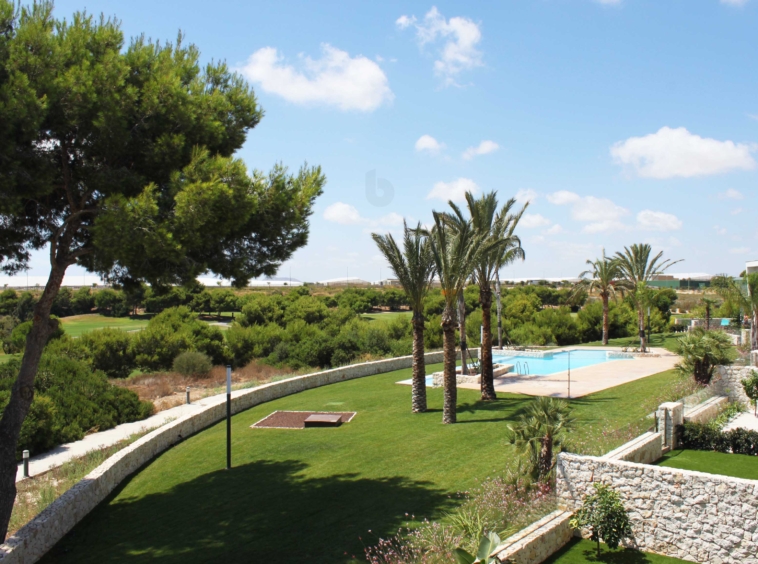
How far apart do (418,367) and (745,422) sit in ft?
28.4

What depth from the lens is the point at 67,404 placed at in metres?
17.2

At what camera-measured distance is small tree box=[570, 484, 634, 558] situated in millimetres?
8180

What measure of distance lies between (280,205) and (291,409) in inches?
395

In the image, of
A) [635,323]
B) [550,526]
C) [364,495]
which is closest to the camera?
[550,526]

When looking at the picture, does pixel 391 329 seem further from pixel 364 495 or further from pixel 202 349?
pixel 364 495

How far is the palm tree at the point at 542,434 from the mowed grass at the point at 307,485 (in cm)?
41

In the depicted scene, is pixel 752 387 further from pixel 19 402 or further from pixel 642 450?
pixel 19 402

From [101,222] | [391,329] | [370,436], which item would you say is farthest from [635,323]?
[101,222]

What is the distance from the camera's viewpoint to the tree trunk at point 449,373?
48.2 feet

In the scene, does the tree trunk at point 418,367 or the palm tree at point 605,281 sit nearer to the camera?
the tree trunk at point 418,367

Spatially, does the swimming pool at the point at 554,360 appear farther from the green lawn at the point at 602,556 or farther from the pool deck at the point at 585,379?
the green lawn at the point at 602,556

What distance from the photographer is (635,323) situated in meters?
40.6

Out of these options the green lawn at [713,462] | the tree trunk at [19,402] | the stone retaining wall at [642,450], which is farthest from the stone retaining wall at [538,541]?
the tree trunk at [19,402]

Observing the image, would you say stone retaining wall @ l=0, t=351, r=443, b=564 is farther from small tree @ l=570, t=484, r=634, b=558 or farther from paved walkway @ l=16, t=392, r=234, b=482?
small tree @ l=570, t=484, r=634, b=558
